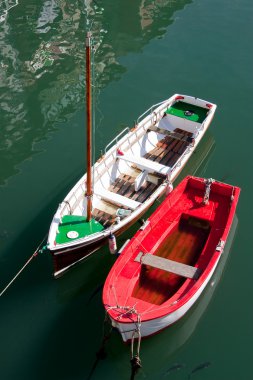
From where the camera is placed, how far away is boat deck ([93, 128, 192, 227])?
22.0m

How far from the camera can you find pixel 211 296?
20.2 m

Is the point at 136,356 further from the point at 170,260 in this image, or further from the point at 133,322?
the point at 170,260

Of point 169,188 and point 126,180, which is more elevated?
point 169,188

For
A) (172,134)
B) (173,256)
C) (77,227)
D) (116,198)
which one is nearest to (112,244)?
(77,227)

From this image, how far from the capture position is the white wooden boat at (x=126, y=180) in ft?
65.2

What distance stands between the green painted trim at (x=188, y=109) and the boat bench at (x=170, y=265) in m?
11.2

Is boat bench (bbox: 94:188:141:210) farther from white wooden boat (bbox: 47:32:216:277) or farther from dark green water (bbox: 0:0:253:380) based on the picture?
dark green water (bbox: 0:0:253:380)

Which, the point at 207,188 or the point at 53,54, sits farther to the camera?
the point at 53,54

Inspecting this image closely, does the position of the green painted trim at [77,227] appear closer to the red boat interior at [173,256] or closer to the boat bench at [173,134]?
the red boat interior at [173,256]

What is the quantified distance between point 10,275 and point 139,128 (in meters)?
10.7

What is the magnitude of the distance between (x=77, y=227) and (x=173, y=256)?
427cm

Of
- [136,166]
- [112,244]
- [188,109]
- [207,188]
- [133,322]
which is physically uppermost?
[188,109]

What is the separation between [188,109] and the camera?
2875 centimetres

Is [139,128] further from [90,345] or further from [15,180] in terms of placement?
[90,345]
